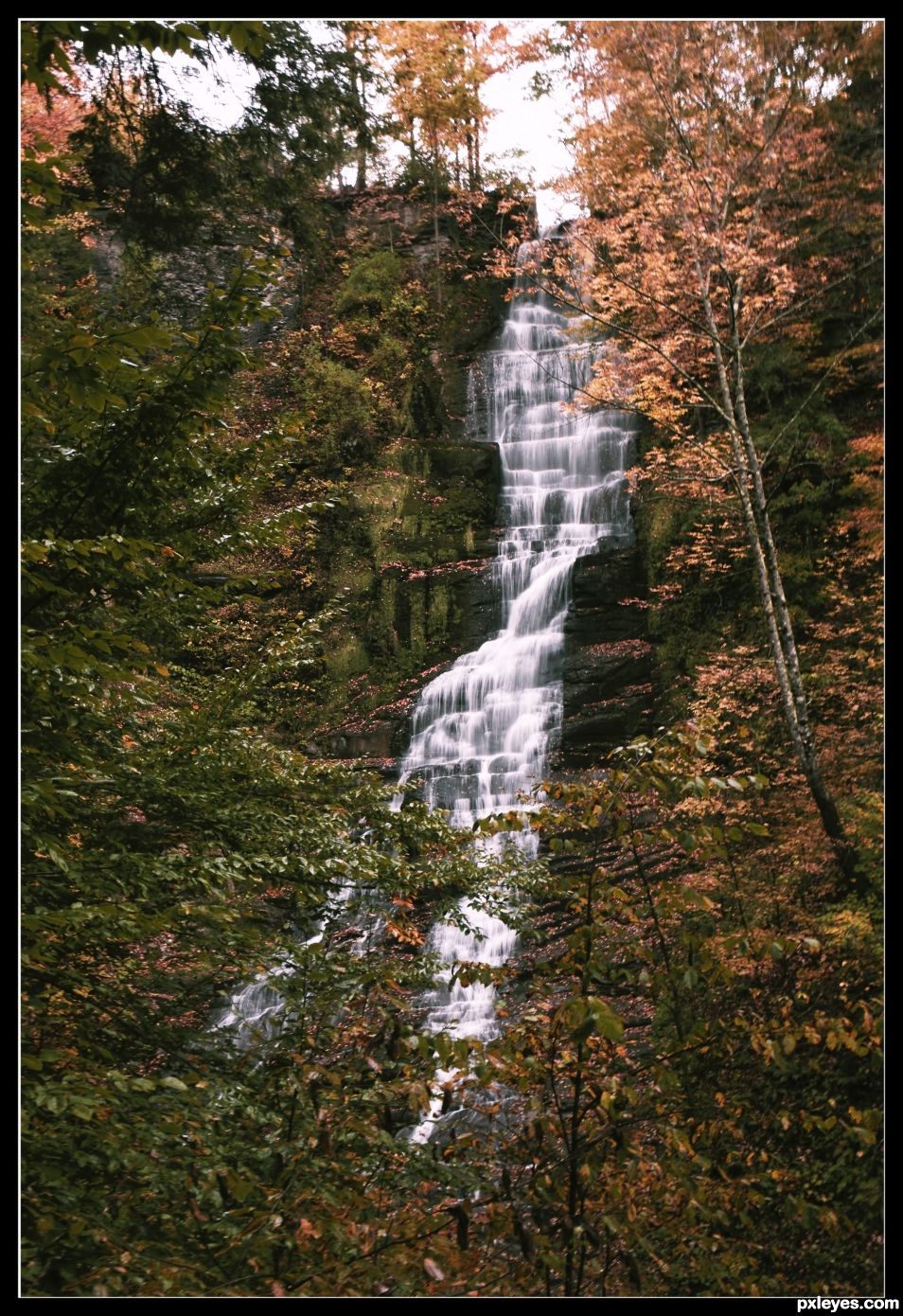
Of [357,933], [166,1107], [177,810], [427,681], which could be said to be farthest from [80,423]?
[427,681]

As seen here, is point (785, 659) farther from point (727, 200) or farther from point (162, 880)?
point (162, 880)

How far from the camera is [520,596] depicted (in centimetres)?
881

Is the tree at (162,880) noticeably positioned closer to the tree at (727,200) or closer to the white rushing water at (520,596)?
the white rushing water at (520,596)

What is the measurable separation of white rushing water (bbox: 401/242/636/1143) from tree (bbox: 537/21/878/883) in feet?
2.86

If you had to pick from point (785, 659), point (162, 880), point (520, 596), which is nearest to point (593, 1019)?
point (162, 880)

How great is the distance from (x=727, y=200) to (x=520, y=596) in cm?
442

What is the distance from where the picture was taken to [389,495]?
9.61 metres

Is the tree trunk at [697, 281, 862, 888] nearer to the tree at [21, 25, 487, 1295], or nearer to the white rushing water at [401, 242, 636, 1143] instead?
the white rushing water at [401, 242, 636, 1143]

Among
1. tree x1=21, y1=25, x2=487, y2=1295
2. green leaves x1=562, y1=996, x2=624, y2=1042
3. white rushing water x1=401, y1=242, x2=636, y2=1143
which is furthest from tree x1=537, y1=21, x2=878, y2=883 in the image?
green leaves x1=562, y1=996, x2=624, y2=1042

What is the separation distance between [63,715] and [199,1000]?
190cm

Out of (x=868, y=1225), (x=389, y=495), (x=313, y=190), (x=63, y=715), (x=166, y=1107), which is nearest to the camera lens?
(x=166, y=1107)

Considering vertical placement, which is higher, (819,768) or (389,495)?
(389,495)

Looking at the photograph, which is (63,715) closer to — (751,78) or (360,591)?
(751,78)

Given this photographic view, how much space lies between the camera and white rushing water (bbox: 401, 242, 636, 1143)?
259 inches
